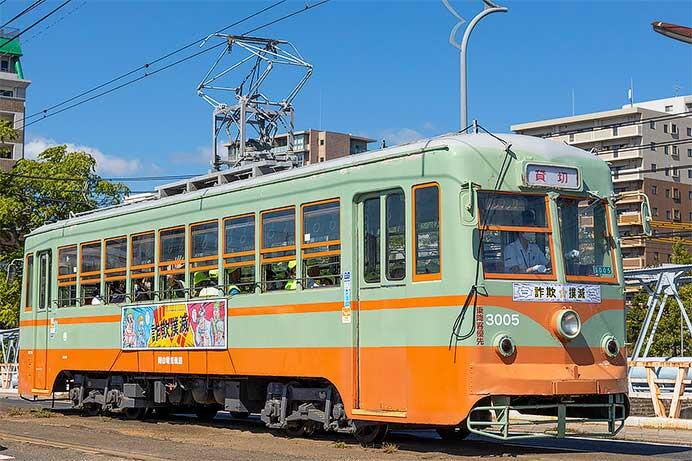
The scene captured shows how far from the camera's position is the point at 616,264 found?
13.6m

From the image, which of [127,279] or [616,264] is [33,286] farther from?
[616,264]

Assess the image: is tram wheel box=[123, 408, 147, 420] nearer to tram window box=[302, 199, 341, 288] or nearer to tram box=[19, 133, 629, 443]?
tram box=[19, 133, 629, 443]

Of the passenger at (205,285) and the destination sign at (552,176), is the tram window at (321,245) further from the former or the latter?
the destination sign at (552,176)

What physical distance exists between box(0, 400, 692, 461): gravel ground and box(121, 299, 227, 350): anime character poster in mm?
1340

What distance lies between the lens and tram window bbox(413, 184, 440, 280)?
12.9 meters

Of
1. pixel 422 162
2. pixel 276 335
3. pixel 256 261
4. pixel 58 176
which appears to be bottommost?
pixel 276 335

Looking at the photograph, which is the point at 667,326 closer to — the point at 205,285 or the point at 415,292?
the point at 205,285

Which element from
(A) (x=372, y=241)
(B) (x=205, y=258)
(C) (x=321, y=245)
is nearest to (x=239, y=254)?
(B) (x=205, y=258)

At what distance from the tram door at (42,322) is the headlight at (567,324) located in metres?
11.8

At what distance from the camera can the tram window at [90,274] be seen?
19625mm

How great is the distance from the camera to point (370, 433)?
13930 mm

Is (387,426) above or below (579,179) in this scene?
below

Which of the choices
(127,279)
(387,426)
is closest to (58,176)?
(127,279)

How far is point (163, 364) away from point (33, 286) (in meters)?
5.71
